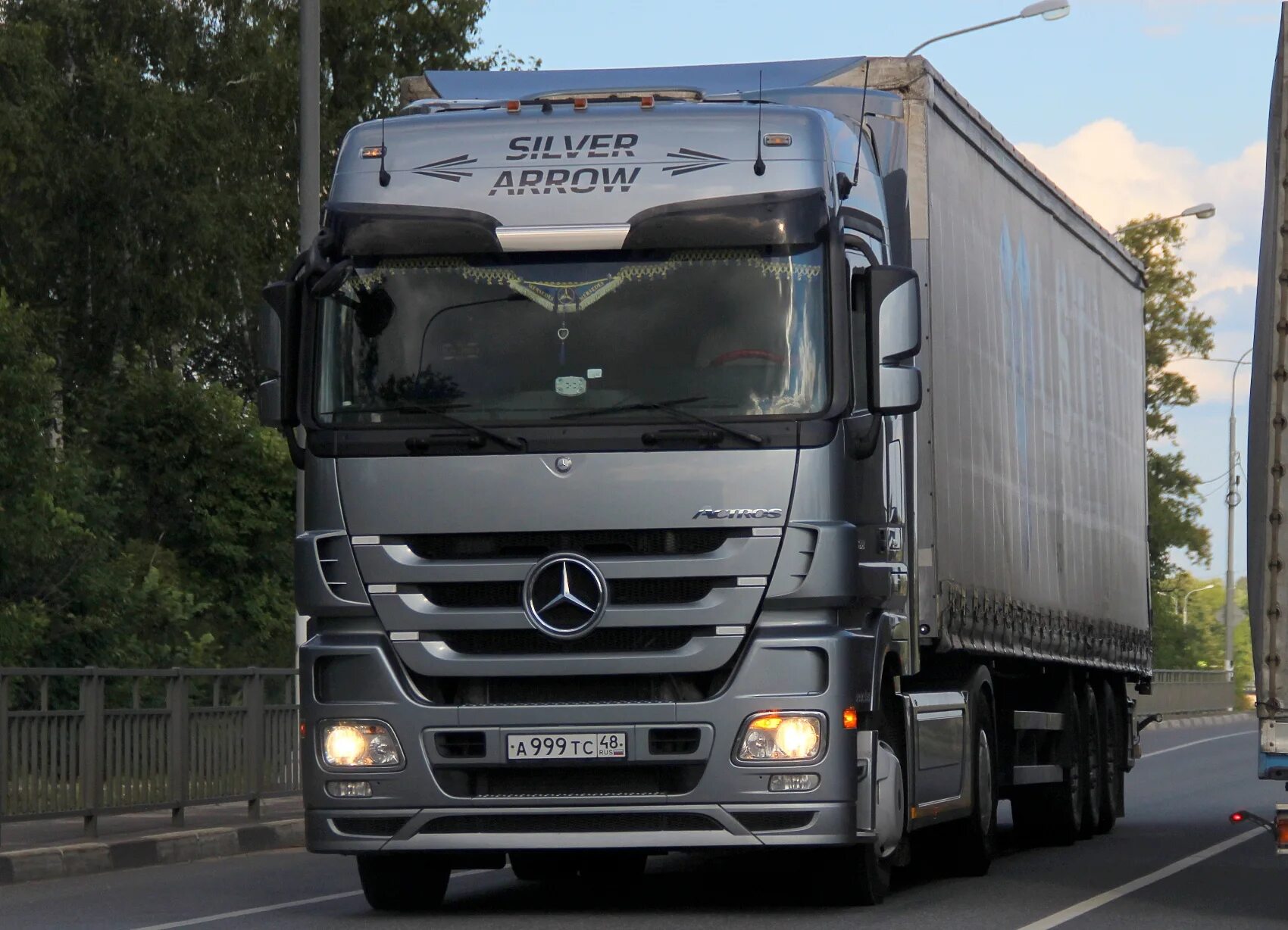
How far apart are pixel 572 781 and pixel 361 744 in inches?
35.5

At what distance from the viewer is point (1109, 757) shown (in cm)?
1875

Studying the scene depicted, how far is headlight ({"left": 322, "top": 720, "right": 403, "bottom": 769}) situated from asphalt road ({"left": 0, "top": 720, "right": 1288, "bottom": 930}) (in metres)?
0.89

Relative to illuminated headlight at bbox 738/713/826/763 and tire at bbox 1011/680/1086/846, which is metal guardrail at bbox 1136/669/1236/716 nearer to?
tire at bbox 1011/680/1086/846

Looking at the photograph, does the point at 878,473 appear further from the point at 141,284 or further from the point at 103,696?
the point at 141,284

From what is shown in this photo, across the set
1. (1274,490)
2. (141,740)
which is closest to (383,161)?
(1274,490)

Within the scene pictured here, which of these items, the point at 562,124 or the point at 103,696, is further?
the point at 103,696

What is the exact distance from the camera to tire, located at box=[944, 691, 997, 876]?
45.2 ft

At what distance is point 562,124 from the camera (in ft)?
36.5

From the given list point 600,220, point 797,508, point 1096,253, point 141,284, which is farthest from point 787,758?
point 141,284

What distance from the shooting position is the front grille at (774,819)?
10.6m

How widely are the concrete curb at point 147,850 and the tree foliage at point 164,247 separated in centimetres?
1460

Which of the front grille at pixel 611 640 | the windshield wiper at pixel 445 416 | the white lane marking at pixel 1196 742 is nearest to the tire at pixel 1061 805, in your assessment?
the front grille at pixel 611 640

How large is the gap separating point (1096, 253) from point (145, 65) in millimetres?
26108

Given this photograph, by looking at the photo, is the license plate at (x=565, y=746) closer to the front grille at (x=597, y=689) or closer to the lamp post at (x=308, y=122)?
the front grille at (x=597, y=689)
